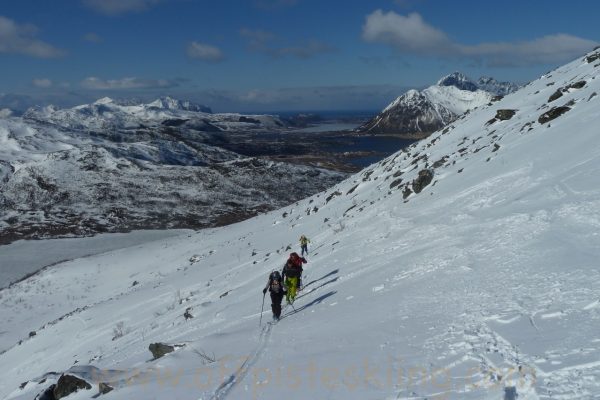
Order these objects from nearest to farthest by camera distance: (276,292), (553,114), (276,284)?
(276,292) < (276,284) < (553,114)

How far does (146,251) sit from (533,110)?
37603 millimetres

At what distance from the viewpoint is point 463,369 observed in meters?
6.86

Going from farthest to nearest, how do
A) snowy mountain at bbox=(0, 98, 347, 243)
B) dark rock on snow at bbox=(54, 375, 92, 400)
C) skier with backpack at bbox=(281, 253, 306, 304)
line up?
snowy mountain at bbox=(0, 98, 347, 243) < skier with backpack at bbox=(281, 253, 306, 304) < dark rock on snow at bbox=(54, 375, 92, 400)

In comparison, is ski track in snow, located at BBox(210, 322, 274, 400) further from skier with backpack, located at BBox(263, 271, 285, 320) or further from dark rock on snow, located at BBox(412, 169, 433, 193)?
dark rock on snow, located at BBox(412, 169, 433, 193)

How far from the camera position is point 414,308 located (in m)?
9.93

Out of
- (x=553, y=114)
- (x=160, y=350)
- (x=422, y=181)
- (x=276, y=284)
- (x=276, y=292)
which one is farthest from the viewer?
(x=422, y=181)

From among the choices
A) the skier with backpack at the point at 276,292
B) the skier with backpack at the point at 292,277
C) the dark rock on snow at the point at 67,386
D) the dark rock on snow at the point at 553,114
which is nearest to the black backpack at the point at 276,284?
the skier with backpack at the point at 276,292

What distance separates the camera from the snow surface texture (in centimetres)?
702

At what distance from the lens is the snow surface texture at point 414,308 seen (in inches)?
277

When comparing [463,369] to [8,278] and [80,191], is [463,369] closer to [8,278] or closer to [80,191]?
[8,278]

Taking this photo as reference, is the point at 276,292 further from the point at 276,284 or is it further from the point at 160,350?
the point at 160,350

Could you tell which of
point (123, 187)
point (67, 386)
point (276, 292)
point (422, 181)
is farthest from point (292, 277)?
point (123, 187)

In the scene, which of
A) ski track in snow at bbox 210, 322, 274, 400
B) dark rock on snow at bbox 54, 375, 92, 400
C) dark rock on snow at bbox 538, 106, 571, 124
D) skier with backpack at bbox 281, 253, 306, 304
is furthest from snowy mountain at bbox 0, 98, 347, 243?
ski track in snow at bbox 210, 322, 274, 400

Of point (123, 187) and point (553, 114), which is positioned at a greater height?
point (553, 114)
